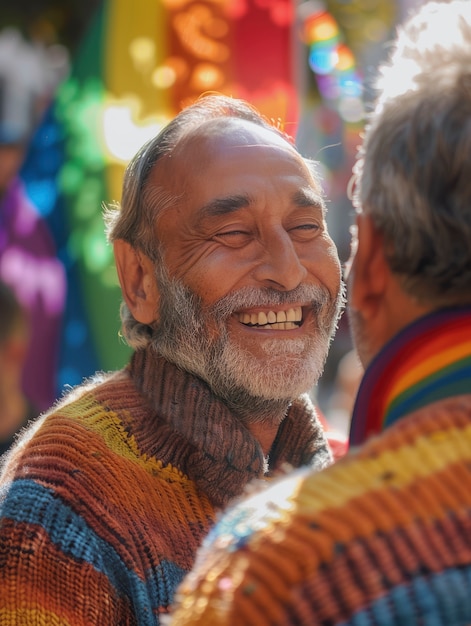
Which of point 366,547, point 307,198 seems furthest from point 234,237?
point 366,547

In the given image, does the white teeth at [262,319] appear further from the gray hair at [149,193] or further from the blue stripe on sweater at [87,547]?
the blue stripe on sweater at [87,547]

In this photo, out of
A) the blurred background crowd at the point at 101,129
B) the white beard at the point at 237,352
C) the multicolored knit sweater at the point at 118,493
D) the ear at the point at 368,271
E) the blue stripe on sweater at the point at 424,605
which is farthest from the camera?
the blurred background crowd at the point at 101,129

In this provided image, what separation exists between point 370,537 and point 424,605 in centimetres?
10

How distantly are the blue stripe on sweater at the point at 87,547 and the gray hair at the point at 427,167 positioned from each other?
104cm

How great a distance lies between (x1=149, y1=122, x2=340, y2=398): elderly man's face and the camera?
2439mm

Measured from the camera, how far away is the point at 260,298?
2.45 m

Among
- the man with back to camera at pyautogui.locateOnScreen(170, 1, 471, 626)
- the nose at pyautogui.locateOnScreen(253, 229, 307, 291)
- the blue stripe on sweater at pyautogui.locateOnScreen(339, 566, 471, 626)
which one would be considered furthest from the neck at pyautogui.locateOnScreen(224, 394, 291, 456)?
the blue stripe on sweater at pyautogui.locateOnScreen(339, 566, 471, 626)

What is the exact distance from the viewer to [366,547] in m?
1.09

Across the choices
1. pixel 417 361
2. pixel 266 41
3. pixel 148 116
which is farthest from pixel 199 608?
pixel 266 41

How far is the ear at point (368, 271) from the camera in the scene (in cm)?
135

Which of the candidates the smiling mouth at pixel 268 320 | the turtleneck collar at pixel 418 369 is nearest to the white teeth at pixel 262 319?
the smiling mouth at pixel 268 320

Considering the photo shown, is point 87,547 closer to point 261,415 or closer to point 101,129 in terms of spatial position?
point 261,415

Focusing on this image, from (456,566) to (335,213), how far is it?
37.4 feet

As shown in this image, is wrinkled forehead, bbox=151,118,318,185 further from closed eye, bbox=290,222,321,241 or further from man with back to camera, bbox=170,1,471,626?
man with back to camera, bbox=170,1,471,626
